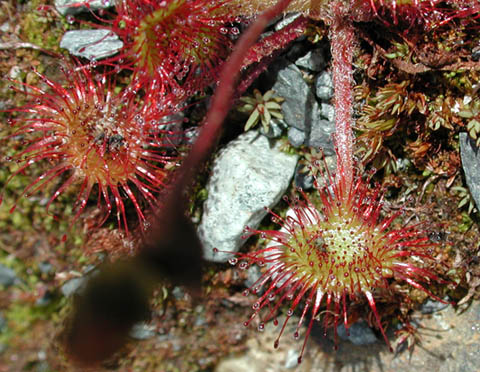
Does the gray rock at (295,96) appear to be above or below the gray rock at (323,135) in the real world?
above

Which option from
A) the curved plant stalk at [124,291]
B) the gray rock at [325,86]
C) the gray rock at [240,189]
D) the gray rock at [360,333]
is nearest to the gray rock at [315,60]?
the gray rock at [325,86]

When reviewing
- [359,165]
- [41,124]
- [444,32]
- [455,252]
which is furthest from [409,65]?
[41,124]

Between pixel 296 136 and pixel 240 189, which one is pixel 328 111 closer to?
pixel 296 136

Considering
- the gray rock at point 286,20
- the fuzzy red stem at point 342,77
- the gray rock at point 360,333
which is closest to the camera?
the fuzzy red stem at point 342,77

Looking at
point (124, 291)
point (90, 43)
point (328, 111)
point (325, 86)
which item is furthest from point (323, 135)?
point (124, 291)

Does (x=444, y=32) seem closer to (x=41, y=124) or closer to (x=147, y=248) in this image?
(x=147, y=248)

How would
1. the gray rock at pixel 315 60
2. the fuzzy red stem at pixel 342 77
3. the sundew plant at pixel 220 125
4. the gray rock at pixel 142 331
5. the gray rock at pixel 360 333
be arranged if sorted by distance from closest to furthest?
the sundew plant at pixel 220 125
the fuzzy red stem at pixel 342 77
the gray rock at pixel 315 60
the gray rock at pixel 360 333
the gray rock at pixel 142 331

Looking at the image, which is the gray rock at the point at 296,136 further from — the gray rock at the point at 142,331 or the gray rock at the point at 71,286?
the gray rock at the point at 71,286
